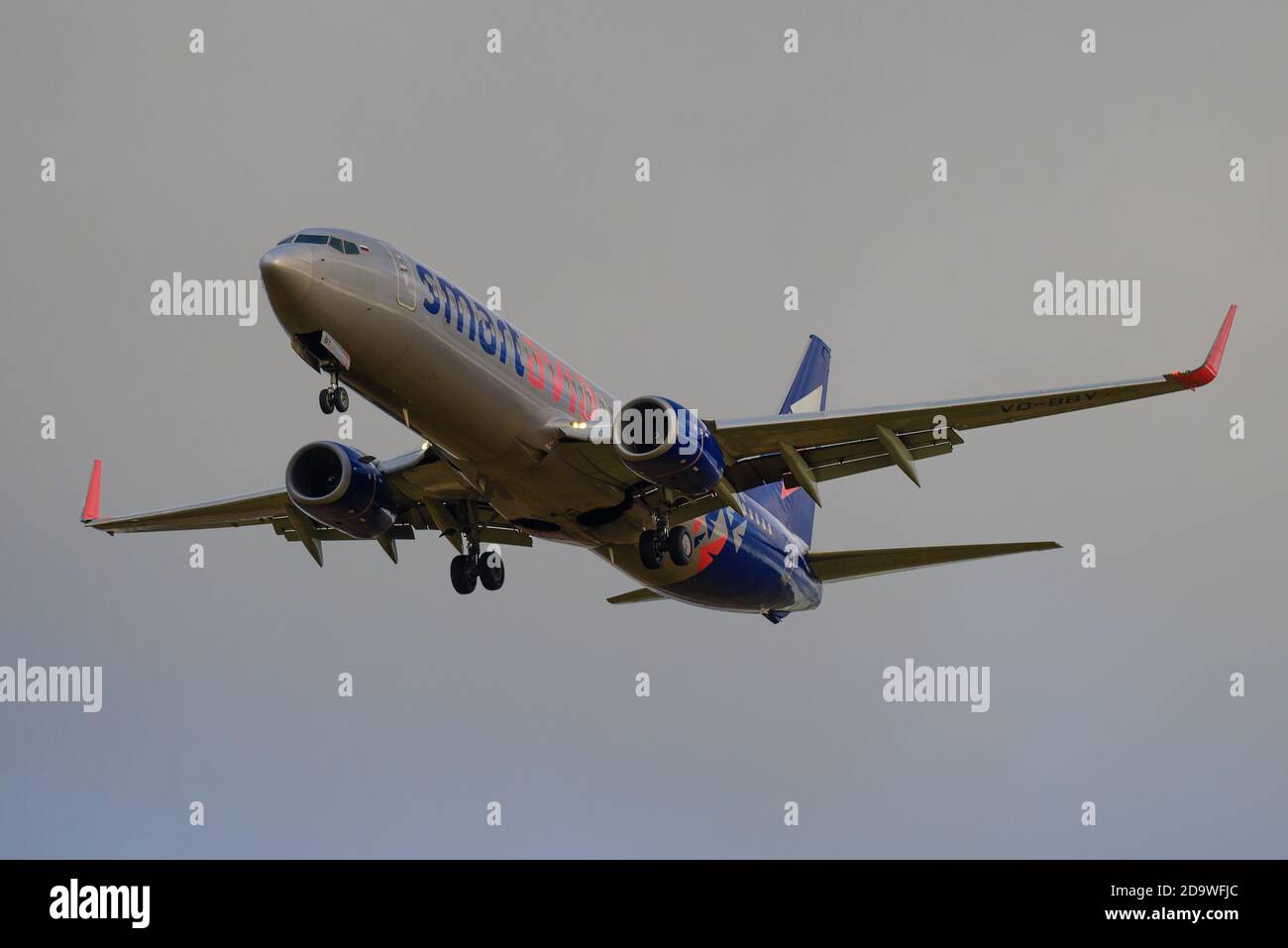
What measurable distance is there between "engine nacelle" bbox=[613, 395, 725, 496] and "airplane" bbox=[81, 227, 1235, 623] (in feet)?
A: 0.14

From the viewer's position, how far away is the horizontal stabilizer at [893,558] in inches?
1449

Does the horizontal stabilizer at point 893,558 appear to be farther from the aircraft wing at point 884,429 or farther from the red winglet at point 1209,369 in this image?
the red winglet at point 1209,369

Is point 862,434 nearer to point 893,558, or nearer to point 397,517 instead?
point 893,558

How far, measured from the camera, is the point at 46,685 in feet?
153

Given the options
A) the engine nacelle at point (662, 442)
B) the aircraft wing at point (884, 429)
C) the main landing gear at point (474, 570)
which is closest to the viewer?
the aircraft wing at point (884, 429)

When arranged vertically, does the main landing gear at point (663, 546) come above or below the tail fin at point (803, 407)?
below

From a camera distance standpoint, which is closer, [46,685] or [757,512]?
→ [757,512]

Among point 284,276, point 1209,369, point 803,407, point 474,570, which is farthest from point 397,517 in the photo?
point 1209,369

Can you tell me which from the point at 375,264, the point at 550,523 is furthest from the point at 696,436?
the point at 375,264

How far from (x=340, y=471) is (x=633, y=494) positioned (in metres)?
6.54

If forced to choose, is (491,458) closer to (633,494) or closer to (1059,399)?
(633,494)

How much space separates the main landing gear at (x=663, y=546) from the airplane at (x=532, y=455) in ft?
0.15

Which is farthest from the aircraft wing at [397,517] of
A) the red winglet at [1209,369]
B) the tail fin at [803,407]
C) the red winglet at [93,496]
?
the red winglet at [1209,369]

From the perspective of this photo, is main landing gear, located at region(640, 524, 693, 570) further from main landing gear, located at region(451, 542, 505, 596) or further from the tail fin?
the tail fin
